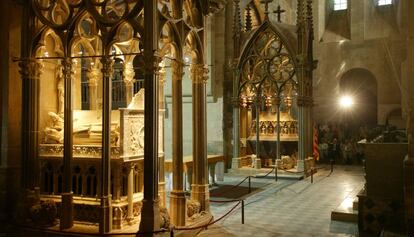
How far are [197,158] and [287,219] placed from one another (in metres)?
2.01

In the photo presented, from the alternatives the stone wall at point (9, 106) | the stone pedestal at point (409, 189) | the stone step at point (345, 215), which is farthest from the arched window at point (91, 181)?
the stone pedestal at point (409, 189)

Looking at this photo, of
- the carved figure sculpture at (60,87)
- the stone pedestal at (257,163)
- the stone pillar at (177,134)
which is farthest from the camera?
the stone pedestal at (257,163)

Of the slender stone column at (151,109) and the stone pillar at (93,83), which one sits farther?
the stone pillar at (93,83)

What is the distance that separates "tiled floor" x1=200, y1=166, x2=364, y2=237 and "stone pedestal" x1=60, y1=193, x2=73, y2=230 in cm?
188

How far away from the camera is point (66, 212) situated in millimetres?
5816

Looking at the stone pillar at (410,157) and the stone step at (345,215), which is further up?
the stone pillar at (410,157)

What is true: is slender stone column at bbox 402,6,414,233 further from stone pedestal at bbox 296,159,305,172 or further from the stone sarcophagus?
stone pedestal at bbox 296,159,305,172

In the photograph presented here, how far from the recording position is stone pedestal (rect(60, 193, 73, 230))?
581 cm

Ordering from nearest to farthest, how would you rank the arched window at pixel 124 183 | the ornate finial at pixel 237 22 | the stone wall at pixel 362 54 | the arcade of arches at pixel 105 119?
the arcade of arches at pixel 105 119, the arched window at pixel 124 183, the ornate finial at pixel 237 22, the stone wall at pixel 362 54

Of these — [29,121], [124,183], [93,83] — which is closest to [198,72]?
[93,83]

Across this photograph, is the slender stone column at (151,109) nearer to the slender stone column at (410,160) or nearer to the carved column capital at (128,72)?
the carved column capital at (128,72)

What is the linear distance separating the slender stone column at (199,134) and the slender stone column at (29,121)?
2335 mm

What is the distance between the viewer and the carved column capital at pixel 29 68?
5.97 m

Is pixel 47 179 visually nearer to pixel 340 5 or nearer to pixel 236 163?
pixel 236 163
